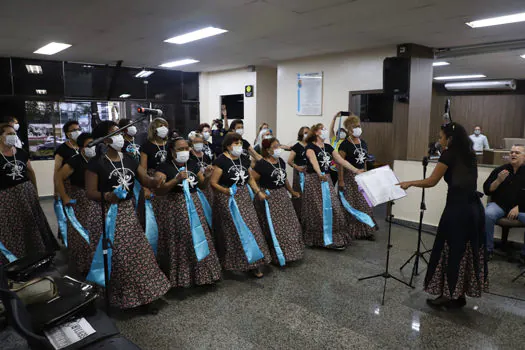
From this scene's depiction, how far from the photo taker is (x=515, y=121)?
1119cm

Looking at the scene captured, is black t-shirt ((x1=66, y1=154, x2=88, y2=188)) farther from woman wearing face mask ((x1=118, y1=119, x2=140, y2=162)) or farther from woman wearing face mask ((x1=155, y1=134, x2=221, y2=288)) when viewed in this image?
woman wearing face mask ((x1=118, y1=119, x2=140, y2=162))

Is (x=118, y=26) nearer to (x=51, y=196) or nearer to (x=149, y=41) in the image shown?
(x=149, y=41)

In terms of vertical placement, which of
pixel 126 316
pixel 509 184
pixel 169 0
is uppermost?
pixel 169 0

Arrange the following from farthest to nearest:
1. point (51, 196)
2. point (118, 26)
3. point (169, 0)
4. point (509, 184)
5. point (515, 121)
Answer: point (515, 121)
point (51, 196)
point (118, 26)
point (509, 184)
point (169, 0)

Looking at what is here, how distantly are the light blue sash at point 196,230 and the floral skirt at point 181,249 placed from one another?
39 mm

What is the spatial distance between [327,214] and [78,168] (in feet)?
Result: 9.11

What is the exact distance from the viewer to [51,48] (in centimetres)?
619

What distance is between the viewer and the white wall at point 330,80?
621 centimetres

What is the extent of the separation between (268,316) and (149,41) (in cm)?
433

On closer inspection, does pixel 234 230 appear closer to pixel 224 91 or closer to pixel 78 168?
pixel 78 168

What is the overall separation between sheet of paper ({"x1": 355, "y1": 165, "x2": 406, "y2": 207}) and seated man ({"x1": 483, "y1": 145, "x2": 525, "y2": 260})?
1.76m

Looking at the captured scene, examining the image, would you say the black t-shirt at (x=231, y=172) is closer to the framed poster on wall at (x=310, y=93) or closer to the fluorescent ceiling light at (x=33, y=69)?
the framed poster on wall at (x=310, y=93)

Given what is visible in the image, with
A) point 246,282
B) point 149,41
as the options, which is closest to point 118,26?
point 149,41

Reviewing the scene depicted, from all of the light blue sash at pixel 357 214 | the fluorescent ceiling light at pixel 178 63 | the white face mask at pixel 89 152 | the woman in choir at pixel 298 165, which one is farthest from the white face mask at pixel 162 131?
the fluorescent ceiling light at pixel 178 63
